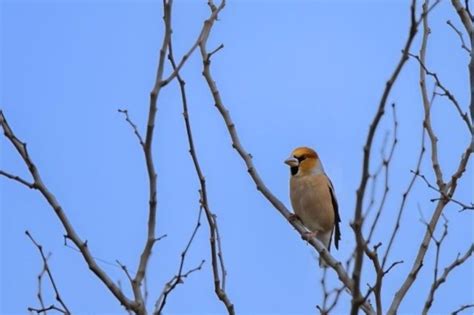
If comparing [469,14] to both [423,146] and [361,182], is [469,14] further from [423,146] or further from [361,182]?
[361,182]

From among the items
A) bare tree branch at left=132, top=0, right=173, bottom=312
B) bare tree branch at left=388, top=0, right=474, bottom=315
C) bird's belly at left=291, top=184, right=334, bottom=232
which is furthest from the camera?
bird's belly at left=291, top=184, right=334, bottom=232

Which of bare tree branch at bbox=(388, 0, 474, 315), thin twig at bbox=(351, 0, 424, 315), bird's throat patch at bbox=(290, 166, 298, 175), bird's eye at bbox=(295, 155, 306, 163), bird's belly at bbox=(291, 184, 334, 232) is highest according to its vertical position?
bird's eye at bbox=(295, 155, 306, 163)

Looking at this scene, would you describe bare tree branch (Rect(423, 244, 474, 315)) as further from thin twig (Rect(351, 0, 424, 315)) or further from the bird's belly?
the bird's belly

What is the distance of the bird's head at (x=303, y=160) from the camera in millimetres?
6984

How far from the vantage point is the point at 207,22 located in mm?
3973

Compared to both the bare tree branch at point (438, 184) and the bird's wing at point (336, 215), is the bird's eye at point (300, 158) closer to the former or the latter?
the bird's wing at point (336, 215)

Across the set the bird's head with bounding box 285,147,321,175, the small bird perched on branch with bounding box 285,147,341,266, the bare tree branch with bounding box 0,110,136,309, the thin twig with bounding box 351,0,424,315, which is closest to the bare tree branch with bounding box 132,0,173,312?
the bare tree branch with bounding box 0,110,136,309

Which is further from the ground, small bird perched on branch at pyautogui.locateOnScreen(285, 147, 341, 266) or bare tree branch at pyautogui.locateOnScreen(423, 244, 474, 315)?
small bird perched on branch at pyautogui.locateOnScreen(285, 147, 341, 266)

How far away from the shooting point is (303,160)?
701cm

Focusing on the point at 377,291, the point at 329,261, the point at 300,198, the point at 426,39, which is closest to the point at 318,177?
the point at 300,198

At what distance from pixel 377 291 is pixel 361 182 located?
86 cm

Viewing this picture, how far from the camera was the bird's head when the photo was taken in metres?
6.98

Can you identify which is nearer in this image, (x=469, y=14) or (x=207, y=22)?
(x=207, y=22)

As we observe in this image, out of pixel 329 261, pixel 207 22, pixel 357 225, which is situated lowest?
pixel 357 225
